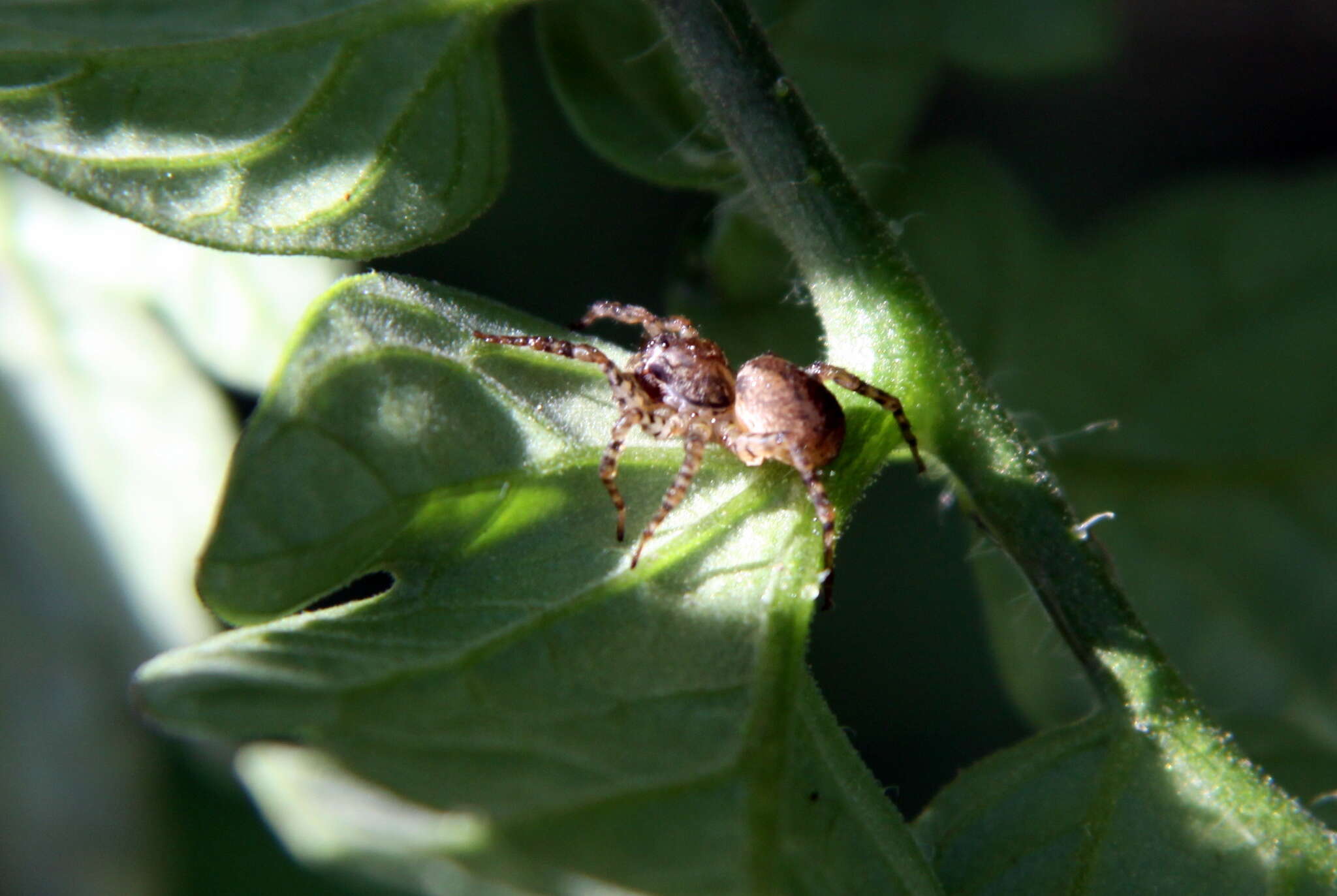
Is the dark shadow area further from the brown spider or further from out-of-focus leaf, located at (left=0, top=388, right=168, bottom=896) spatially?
out-of-focus leaf, located at (left=0, top=388, right=168, bottom=896)

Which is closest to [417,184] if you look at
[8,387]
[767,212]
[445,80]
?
[445,80]

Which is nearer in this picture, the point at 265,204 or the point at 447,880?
the point at 447,880

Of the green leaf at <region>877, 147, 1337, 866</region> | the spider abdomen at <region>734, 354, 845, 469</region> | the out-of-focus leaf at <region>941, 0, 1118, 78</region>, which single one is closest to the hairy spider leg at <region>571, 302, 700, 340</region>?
the spider abdomen at <region>734, 354, 845, 469</region>

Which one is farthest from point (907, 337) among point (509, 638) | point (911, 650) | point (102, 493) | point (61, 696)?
point (61, 696)

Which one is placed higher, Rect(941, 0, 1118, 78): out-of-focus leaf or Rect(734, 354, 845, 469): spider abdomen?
Rect(941, 0, 1118, 78): out-of-focus leaf

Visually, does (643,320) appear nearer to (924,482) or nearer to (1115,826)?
(924,482)

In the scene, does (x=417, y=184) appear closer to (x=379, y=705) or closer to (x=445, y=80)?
(x=445, y=80)

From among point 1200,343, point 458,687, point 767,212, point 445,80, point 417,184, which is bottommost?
point 1200,343
